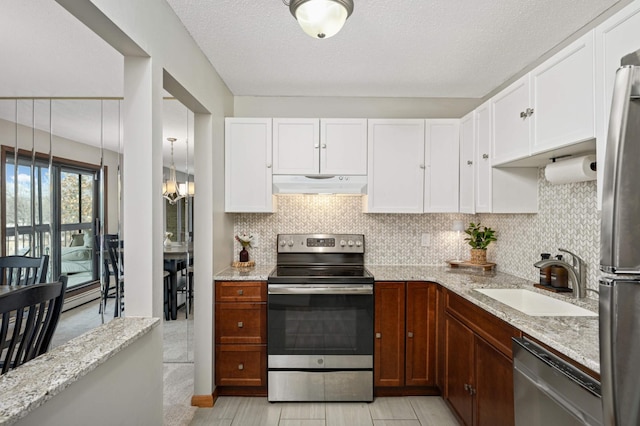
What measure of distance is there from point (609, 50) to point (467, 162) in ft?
4.83

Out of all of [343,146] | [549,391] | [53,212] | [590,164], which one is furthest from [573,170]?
[53,212]

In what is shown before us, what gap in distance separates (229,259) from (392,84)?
2.06m

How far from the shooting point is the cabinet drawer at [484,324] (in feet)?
5.58

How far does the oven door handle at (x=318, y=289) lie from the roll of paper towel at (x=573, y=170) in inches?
54.9

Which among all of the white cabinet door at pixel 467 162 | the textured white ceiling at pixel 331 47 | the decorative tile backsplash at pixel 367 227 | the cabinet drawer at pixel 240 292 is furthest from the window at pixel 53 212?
the white cabinet door at pixel 467 162

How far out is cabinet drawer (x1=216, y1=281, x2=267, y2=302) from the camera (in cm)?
272

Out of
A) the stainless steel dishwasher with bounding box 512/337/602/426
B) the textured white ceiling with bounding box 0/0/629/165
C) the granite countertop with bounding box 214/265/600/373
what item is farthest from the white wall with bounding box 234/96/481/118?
the stainless steel dishwasher with bounding box 512/337/602/426

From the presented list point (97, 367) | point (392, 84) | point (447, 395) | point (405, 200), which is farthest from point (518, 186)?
point (97, 367)

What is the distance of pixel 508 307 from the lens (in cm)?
183

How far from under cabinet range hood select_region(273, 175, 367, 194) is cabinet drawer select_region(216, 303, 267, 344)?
0.96 m

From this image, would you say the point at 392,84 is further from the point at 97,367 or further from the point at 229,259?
the point at 97,367

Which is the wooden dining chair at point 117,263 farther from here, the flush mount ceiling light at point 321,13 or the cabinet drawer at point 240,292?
the flush mount ceiling light at point 321,13

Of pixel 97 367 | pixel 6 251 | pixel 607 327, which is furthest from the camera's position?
pixel 6 251

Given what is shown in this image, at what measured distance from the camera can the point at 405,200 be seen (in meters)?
3.04
